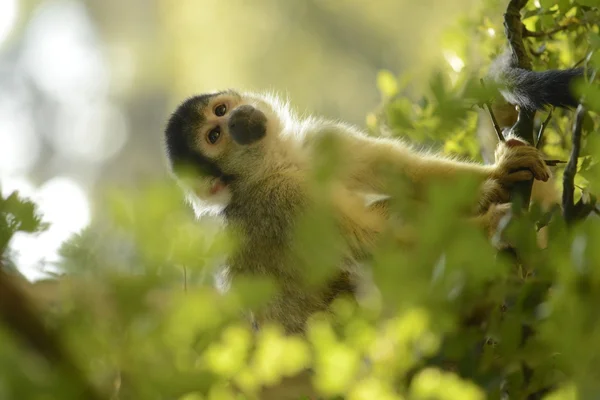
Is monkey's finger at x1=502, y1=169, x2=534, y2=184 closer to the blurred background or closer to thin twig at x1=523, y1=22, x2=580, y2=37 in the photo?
thin twig at x1=523, y1=22, x2=580, y2=37

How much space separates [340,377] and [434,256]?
129 mm

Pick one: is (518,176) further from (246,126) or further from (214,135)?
(214,135)

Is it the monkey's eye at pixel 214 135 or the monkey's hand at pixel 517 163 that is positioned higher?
the monkey's eye at pixel 214 135

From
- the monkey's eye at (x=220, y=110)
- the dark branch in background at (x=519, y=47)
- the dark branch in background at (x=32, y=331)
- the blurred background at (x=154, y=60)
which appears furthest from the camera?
the blurred background at (x=154, y=60)

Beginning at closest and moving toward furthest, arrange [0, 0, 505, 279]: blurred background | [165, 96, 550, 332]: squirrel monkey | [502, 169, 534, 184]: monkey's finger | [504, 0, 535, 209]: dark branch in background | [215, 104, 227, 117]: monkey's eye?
[504, 0, 535, 209]: dark branch in background < [502, 169, 534, 184]: monkey's finger < [165, 96, 550, 332]: squirrel monkey < [215, 104, 227, 117]: monkey's eye < [0, 0, 505, 279]: blurred background

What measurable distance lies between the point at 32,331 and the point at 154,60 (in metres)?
5.19

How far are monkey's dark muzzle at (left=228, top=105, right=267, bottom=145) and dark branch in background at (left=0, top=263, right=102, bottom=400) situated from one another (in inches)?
71.2

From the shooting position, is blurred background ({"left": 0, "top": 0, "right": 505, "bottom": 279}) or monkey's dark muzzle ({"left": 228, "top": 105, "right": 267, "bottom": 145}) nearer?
monkey's dark muzzle ({"left": 228, "top": 105, "right": 267, "bottom": 145})

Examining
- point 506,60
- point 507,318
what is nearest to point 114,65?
point 506,60

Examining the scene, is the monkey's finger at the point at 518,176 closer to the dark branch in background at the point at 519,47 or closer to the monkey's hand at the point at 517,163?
the monkey's hand at the point at 517,163

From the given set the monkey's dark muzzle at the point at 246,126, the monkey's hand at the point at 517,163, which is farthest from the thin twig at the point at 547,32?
the monkey's dark muzzle at the point at 246,126

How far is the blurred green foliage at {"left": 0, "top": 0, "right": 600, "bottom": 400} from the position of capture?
0.50 m

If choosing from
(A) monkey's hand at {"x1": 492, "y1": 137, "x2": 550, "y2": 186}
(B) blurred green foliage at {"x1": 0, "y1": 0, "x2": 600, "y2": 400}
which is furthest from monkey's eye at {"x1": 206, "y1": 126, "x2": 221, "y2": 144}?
(B) blurred green foliage at {"x1": 0, "y1": 0, "x2": 600, "y2": 400}

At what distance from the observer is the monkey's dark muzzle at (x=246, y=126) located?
2.30 metres
